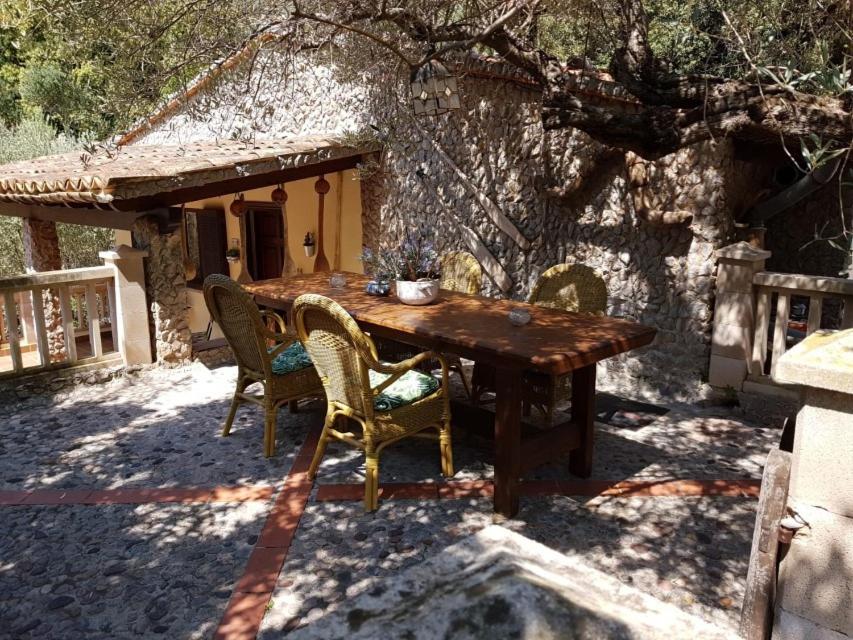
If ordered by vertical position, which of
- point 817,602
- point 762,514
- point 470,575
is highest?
point 470,575

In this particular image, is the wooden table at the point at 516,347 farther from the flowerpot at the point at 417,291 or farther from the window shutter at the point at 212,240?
the window shutter at the point at 212,240

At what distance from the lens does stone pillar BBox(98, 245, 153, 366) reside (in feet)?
21.0

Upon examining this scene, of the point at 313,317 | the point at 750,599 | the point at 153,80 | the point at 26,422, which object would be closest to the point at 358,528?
the point at 313,317

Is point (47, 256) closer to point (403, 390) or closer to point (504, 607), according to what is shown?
point (403, 390)

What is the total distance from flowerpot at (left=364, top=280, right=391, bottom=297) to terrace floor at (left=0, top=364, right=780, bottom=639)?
1184mm

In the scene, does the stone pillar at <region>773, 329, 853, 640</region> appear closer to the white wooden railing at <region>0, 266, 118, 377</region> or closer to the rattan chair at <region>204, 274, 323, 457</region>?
the rattan chair at <region>204, 274, 323, 457</region>

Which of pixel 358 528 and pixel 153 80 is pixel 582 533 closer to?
pixel 358 528

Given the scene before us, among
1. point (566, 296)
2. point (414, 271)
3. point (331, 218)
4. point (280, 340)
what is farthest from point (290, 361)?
point (331, 218)

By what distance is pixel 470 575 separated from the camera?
1.09 meters

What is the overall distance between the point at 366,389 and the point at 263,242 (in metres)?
7.47

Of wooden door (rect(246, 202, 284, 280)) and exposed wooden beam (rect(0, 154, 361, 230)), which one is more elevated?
exposed wooden beam (rect(0, 154, 361, 230))

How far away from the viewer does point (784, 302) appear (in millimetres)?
5410

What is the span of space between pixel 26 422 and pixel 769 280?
252 inches

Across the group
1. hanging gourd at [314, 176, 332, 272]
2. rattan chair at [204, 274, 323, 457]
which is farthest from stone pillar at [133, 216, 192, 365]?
hanging gourd at [314, 176, 332, 272]
